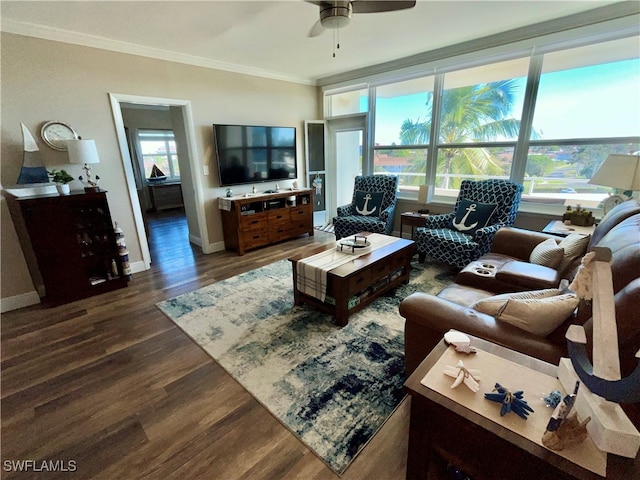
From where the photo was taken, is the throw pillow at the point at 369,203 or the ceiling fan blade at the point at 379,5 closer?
the ceiling fan blade at the point at 379,5

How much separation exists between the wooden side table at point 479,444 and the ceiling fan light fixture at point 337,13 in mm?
2377

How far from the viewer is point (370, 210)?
437cm

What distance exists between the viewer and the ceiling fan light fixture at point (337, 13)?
7.10 ft

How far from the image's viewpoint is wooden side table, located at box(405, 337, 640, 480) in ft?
2.51

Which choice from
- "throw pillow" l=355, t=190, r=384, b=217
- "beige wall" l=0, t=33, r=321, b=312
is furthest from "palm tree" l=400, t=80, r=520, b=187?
"beige wall" l=0, t=33, r=321, b=312

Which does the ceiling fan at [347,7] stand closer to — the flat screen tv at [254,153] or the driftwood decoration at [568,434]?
the flat screen tv at [254,153]

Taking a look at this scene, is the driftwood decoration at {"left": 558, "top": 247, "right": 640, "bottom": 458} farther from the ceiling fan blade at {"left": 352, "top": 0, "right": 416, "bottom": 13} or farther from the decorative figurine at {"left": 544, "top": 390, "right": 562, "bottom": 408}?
the ceiling fan blade at {"left": 352, "top": 0, "right": 416, "bottom": 13}

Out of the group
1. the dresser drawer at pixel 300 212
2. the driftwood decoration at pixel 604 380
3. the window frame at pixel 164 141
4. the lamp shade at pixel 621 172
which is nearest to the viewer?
the driftwood decoration at pixel 604 380

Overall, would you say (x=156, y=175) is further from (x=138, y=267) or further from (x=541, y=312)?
(x=541, y=312)

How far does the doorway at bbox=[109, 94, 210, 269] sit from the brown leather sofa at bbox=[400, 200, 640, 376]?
3565mm

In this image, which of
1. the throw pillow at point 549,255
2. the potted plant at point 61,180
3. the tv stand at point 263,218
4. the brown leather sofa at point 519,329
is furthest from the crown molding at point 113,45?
the throw pillow at point 549,255

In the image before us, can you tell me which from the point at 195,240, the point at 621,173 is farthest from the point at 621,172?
the point at 195,240

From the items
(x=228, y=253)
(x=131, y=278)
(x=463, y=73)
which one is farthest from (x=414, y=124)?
(x=131, y=278)

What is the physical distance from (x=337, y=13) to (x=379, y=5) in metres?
0.31
